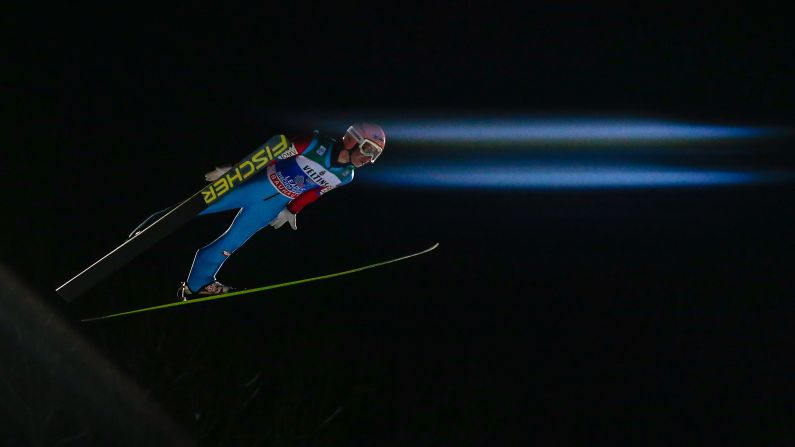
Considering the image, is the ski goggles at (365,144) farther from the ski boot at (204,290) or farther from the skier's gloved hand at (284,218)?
the ski boot at (204,290)

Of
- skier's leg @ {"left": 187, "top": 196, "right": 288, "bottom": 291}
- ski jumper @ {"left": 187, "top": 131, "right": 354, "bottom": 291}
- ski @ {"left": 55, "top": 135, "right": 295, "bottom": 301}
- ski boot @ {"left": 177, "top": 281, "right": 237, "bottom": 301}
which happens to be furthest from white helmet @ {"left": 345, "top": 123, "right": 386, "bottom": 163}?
ski boot @ {"left": 177, "top": 281, "right": 237, "bottom": 301}

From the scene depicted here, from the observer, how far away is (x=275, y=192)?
3.32 m

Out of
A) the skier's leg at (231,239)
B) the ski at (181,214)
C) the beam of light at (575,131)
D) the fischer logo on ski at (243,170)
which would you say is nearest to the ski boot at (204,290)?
the skier's leg at (231,239)

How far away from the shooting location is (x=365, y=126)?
10.3 feet

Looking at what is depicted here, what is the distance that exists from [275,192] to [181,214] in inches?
14.1

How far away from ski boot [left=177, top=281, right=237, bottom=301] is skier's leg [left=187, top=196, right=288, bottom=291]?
17mm

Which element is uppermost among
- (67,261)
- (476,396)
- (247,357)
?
(67,261)

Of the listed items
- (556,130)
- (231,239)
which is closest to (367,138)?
(231,239)

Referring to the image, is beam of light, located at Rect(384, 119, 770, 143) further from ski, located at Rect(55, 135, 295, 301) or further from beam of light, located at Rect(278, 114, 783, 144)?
ski, located at Rect(55, 135, 295, 301)

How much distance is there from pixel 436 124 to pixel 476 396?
2816mm

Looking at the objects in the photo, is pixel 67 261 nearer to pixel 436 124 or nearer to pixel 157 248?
pixel 157 248

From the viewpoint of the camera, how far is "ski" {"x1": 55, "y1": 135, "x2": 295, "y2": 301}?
315 centimetres

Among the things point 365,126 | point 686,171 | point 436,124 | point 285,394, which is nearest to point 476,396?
point 285,394

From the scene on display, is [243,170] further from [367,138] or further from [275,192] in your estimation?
[367,138]
